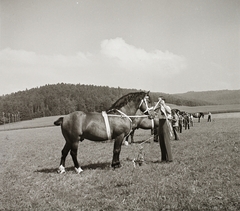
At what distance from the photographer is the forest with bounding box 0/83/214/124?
109000mm

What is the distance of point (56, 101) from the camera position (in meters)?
125

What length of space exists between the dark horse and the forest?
→ 3528 inches

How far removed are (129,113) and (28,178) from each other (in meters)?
4.77

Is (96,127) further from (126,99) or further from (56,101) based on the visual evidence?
(56,101)

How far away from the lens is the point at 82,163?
36.6 feet

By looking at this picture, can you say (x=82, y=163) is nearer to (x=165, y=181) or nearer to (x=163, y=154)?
(x=163, y=154)

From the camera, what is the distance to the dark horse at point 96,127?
8828 millimetres

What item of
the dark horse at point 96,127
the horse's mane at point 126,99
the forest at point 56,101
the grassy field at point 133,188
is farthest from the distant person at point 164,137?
the forest at point 56,101

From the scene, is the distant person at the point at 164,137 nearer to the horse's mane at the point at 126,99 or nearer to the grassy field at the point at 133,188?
the grassy field at the point at 133,188

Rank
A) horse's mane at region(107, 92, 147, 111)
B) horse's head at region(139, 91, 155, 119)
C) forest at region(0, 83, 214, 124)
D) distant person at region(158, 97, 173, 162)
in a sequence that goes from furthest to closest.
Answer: forest at region(0, 83, 214, 124), distant person at region(158, 97, 173, 162), horse's head at region(139, 91, 155, 119), horse's mane at region(107, 92, 147, 111)

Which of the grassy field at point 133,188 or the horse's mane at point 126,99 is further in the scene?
the horse's mane at point 126,99

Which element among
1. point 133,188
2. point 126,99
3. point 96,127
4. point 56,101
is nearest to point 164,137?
point 126,99

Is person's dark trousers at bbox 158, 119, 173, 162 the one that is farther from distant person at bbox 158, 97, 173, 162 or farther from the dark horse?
the dark horse

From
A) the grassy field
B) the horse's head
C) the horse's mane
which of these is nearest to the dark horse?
the horse's mane
